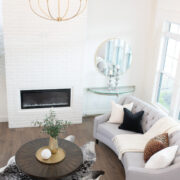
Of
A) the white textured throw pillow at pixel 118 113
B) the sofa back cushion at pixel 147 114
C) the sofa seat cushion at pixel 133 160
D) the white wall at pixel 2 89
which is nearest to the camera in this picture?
the sofa seat cushion at pixel 133 160

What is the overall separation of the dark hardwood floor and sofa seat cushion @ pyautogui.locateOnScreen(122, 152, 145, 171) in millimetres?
403

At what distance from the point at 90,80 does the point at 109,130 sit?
1.58m

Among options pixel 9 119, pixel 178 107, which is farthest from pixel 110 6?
pixel 9 119

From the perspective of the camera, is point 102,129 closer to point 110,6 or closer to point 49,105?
point 49,105

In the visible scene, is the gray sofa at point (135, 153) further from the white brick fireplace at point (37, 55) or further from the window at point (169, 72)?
the white brick fireplace at point (37, 55)

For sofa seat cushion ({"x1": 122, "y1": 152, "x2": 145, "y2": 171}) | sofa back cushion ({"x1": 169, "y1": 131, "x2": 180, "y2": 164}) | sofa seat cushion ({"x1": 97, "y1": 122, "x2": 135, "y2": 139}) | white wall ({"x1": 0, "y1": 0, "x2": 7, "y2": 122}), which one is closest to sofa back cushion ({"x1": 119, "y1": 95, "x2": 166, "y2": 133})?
sofa seat cushion ({"x1": 97, "y1": 122, "x2": 135, "y2": 139})

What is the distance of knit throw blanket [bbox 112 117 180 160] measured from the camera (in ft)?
13.2

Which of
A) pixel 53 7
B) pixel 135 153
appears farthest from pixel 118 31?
pixel 135 153

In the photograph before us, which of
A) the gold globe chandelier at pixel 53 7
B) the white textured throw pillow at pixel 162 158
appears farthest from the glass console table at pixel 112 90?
the white textured throw pillow at pixel 162 158

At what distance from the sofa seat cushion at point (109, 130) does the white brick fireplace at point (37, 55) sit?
3.52 feet

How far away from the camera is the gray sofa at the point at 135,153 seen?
3.31 m

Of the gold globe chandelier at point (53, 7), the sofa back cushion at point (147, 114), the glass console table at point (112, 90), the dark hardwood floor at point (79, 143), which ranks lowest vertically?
the dark hardwood floor at point (79, 143)

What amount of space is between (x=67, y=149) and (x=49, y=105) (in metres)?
1.81

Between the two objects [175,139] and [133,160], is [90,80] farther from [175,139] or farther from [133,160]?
[175,139]
